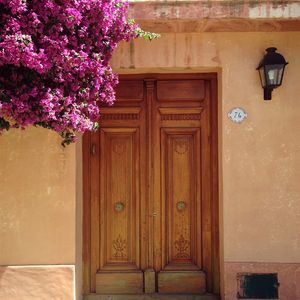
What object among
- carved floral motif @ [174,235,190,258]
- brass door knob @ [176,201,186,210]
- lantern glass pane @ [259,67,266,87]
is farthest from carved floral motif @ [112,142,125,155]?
lantern glass pane @ [259,67,266,87]

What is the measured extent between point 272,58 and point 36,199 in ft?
9.51

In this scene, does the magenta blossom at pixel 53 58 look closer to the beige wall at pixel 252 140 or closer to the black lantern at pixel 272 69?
the beige wall at pixel 252 140

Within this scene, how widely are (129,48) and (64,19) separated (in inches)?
65.4

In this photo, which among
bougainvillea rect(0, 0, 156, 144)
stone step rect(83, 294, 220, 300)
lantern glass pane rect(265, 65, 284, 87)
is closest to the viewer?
bougainvillea rect(0, 0, 156, 144)

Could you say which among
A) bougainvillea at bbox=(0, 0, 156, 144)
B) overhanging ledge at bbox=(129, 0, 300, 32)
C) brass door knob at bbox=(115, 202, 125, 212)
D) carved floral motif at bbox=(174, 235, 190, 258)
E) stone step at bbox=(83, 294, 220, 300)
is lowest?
stone step at bbox=(83, 294, 220, 300)

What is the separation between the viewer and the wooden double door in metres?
6.21

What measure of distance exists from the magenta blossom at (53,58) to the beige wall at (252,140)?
1.39 m

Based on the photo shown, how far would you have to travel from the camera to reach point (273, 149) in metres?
5.85

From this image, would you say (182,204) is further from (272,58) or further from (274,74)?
(272,58)

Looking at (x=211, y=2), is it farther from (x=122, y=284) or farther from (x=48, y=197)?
(x=122, y=284)

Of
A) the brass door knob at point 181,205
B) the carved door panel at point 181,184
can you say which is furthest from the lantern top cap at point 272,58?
the brass door knob at point 181,205

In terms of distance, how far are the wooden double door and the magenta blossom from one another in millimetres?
1632

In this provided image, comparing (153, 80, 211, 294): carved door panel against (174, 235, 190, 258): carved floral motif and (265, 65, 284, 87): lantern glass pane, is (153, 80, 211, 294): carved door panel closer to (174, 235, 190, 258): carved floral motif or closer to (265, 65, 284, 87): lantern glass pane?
(174, 235, 190, 258): carved floral motif

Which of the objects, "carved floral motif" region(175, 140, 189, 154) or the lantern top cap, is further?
"carved floral motif" region(175, 140, 189, 154)
